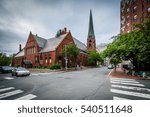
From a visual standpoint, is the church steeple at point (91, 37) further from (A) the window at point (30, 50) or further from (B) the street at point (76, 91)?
(B) the street at point (76, 91)

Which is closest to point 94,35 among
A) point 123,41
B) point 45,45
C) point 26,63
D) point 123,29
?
point 123,29

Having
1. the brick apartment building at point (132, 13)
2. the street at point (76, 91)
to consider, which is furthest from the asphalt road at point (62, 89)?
the brick apartment building at point (132, 13)

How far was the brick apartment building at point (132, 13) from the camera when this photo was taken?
32.3m

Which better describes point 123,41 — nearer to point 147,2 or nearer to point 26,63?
point 147,2

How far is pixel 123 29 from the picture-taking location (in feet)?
132

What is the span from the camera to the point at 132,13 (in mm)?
36219

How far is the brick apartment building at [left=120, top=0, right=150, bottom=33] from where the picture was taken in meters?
32.3

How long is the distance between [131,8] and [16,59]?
5392cm

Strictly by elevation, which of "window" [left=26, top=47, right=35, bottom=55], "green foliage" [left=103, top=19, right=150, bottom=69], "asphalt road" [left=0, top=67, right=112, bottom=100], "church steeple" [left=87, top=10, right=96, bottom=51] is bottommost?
"asphalt road" [left=0, top=67, right=112, bottom=100]

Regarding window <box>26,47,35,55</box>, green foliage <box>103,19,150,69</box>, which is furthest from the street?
window <box>26,47,35,55</box>

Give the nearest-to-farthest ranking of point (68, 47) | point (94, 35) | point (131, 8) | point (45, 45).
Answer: point (68, 47), point (131, 8), point (45, 45), point (94, 35)

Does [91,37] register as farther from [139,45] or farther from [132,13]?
[139,45]

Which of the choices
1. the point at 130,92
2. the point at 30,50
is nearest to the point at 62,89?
the point at 130,92

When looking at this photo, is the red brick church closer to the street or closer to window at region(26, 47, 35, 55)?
window at region(26, 47, 35, 55)
